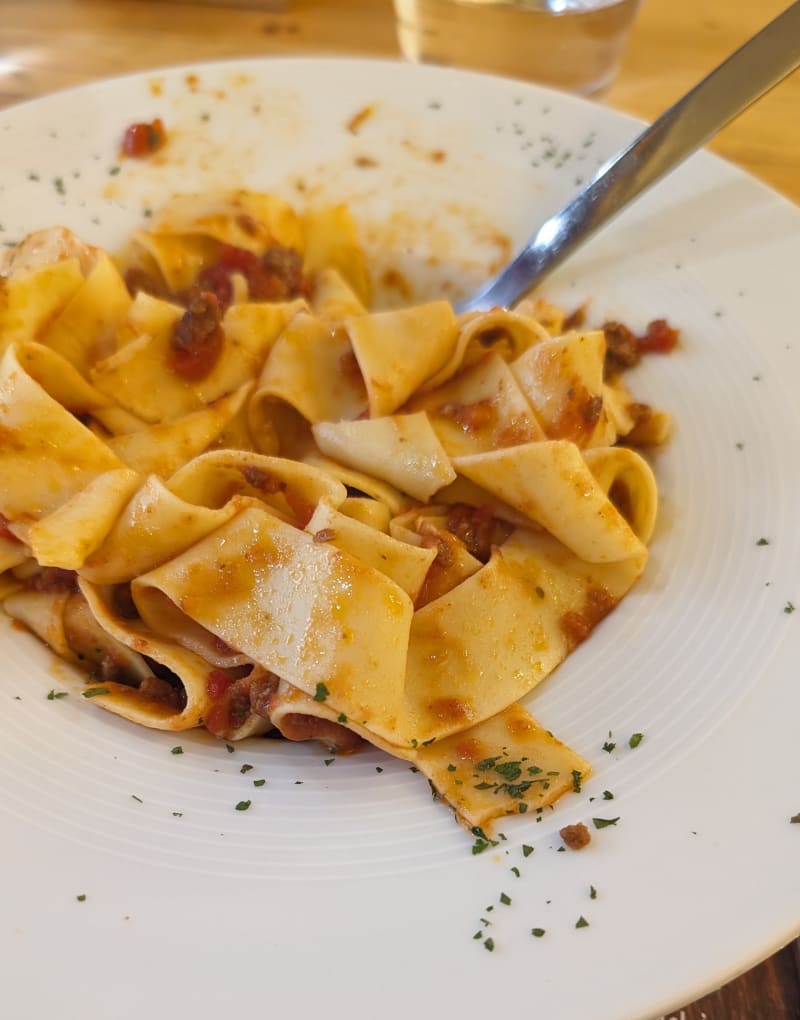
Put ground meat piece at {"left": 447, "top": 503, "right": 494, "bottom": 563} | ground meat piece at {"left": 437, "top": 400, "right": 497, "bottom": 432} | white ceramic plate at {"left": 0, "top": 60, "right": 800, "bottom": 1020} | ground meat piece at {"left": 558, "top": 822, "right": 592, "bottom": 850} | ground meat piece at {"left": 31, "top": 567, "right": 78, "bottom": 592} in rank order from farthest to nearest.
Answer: ground meat piece at {"left": 437, "top": 400, "right": 497, "bottom": 432} < ground meat piece at {"left": 447, "top": 503, "right": 494, "bottom": 563} < ground meat piece at {"left": 31, "top": 567, "right": 78, "bottom": 592} < ground meat piece at {"left": 558, "top": 822, "right": 592, "bottom": 850} < white ceramic plate at {"left": 0, "top": 60, "right": 800, "bottom": 1020}

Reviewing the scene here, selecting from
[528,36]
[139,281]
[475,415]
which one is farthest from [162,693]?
[528,36]

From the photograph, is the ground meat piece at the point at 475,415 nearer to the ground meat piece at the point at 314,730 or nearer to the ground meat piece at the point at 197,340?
the ground meat piece at the point at 197,340

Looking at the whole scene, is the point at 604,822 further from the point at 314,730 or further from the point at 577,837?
the point at 314,730

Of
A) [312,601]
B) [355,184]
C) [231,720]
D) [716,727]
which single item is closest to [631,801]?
[716,727]

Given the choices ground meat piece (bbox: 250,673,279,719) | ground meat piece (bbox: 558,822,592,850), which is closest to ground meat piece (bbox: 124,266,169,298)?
ground meat piece (bbox: 250,673,279,719)

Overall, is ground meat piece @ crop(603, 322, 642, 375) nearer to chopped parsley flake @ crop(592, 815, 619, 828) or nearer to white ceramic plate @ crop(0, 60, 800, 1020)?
white ceramic plate @ crop(0, 60, 800, 1020)

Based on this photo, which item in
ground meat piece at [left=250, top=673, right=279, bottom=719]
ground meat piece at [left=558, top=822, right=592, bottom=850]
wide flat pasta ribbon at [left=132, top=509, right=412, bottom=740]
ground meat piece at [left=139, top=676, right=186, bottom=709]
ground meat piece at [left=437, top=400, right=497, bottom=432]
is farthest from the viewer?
ground meat piece at [left=437, top=400, right=497, bottom=432]

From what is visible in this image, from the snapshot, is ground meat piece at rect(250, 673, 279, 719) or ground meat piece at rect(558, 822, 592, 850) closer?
ground meat piece at rect(558, 822, 592, 850)

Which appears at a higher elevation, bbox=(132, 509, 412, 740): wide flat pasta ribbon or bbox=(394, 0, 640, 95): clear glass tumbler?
bbox=(394, 0, 640, 95): clear glass tumbler
